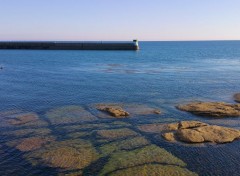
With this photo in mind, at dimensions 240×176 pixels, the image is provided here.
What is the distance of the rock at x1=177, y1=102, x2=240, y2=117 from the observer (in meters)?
31.1

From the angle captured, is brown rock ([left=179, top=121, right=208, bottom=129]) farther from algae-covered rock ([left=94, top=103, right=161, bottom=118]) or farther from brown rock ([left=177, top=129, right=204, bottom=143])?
algae-covered rock ([left=94, top=103, right=161, bottom=118])

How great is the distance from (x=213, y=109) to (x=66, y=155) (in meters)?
18.0

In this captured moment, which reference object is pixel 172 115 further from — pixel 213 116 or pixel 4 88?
pixel 4 88

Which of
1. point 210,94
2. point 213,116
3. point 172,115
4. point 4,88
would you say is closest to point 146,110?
point 172,115

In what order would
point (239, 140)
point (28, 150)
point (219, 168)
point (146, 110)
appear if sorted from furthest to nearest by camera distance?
point (146, 110) < point (239, 140) < point (28, 150) < point (219, 168)

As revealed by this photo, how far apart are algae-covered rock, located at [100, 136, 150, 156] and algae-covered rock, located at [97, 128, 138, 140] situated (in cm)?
100

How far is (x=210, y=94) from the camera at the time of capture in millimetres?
42656

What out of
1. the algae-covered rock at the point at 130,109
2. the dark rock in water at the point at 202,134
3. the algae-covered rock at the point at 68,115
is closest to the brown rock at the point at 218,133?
the dark rock in water at the point at 202,134

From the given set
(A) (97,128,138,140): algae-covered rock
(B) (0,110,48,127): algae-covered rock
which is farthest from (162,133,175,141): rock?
(B) (0,110,48,127): algae-covered rock

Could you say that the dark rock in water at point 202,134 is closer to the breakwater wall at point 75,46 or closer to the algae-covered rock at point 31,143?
the algae-covered rock at point 31,143

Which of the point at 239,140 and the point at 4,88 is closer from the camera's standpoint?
the point at 239,140

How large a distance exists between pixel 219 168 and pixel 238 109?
50.9 ft

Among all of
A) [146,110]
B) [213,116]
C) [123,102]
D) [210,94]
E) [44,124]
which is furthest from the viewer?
[210,94]

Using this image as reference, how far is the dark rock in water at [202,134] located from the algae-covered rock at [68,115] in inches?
339
